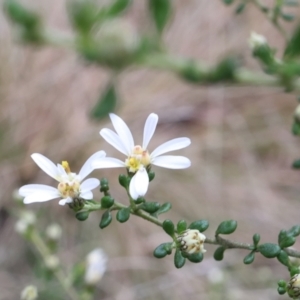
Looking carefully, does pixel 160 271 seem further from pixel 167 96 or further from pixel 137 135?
pixel 167 96

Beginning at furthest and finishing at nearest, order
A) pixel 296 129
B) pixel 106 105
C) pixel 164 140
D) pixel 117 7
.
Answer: pixel 164 140, pixel 106 105, pixel 117 7, pixel 296 129

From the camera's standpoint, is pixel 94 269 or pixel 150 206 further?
pixel 94 269

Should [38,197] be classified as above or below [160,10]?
below

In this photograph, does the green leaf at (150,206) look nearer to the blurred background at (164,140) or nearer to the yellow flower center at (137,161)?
the yellow flower center at (137,161)

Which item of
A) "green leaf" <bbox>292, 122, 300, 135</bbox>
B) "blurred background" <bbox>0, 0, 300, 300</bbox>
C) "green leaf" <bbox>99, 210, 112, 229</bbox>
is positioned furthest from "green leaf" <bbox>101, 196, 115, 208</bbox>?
"blurred background" <bbox>0, 0, 300, 300</bbox>

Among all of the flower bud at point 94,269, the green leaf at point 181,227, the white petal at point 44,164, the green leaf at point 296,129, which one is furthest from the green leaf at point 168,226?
the flower bud at point 94,269

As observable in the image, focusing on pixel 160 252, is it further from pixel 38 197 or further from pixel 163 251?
pixel 38 197

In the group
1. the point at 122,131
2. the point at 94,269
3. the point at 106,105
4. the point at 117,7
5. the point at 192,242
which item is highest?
the point at 117,7

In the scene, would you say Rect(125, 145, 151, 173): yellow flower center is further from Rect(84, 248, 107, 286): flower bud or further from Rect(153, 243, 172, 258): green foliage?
Rect(84, 248, 107, 286): flower bud

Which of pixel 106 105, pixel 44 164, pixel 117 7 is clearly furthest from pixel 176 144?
pixel 106 105

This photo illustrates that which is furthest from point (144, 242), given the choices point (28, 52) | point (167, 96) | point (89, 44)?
point (28, 52)
